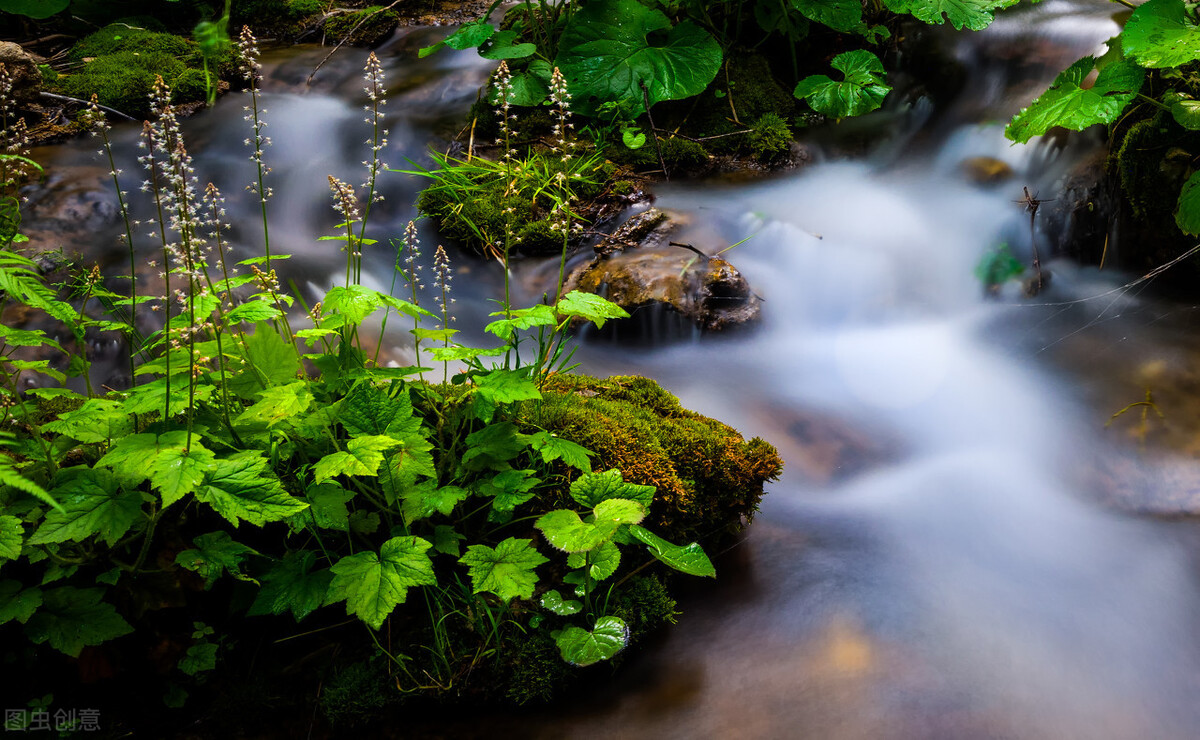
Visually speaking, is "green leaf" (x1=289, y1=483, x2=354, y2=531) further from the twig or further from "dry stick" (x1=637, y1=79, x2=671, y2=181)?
the twig

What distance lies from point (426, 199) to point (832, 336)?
2658mm

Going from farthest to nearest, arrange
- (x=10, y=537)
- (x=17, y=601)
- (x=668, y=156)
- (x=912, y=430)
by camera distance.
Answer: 1. (x=668, y=156)
2. (x=912, y=430)
3. (x=17, y=601)
4. (x=10, y=537)

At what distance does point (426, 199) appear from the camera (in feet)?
15.2

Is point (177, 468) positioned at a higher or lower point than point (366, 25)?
lower

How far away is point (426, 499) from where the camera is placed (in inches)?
81.4

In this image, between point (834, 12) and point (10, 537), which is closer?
point (10, 537)

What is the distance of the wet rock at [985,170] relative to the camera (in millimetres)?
4621

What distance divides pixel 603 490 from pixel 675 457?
0.46 metres

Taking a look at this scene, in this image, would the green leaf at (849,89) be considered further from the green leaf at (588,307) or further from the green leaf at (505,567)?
the green leaf at (505,567)

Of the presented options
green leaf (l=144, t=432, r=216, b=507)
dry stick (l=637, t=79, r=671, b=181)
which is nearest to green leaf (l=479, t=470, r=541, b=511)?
green leaf (l=144, t=432, r=216, b=507)

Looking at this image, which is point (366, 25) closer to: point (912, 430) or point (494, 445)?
point (494, 445)

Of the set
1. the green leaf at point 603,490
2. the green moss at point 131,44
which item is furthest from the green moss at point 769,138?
the green moss at point 131,44

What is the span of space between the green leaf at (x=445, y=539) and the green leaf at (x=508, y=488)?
5.8 inches

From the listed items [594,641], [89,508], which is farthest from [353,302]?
[594,641]
